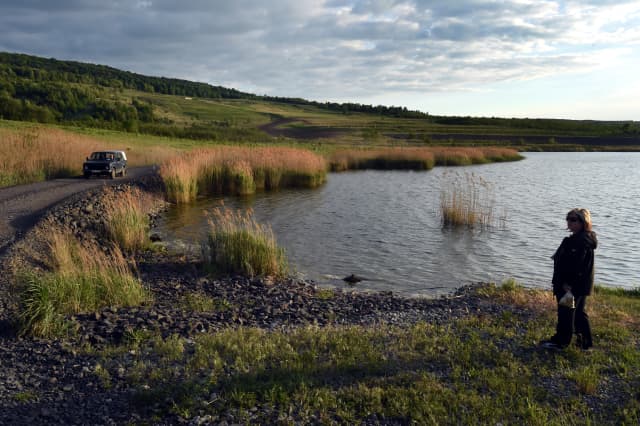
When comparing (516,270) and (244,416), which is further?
(516,270)

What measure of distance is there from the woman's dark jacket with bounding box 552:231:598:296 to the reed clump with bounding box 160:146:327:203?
2039cm

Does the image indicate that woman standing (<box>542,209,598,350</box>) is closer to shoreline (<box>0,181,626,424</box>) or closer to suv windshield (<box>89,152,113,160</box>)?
shoreline (<box>0,181,626,424</box>)

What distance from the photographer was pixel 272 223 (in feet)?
63.3

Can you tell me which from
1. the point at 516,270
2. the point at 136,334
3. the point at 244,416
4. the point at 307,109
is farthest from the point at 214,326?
the point at 307,109

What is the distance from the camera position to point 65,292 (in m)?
7.82

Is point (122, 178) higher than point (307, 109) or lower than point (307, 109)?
lower

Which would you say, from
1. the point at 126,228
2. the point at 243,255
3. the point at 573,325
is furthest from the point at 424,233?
the point at 573,325

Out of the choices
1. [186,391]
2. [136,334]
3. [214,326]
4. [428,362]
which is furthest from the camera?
[214,326]

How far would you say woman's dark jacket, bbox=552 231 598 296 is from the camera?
20.4ft

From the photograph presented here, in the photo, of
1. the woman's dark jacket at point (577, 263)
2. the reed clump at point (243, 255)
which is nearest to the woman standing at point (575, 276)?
the woman's dark jacket at point (577, 263)

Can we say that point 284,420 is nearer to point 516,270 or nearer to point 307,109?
point 516,270

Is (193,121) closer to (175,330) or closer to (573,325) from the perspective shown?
(175,330)

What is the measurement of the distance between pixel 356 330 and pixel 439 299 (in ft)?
10.9

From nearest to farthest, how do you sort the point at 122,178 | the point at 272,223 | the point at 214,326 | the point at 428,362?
the point at 428,362, the point at 214,326, the point at 272,223, the point at 122,178
